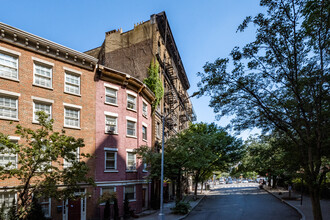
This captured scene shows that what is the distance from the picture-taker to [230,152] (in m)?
42.4

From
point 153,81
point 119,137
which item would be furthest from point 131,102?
point 153,81

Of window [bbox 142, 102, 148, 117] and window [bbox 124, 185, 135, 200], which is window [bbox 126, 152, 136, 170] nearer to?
window [bbox 124, 185, 135, 200]

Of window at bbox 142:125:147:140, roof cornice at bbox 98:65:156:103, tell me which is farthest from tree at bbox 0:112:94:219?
window at bbox 142:125:147:140

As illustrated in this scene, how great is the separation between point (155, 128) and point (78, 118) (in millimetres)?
13186

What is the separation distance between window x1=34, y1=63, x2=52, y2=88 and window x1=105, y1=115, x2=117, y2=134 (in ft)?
19.4

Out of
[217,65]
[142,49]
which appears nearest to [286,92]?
[217,65]

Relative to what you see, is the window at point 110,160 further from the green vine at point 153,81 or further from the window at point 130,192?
the green vine at point 153,81

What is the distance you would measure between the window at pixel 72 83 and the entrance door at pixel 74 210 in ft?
28.7

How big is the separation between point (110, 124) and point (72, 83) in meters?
5.02

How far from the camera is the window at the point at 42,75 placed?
19594 mm

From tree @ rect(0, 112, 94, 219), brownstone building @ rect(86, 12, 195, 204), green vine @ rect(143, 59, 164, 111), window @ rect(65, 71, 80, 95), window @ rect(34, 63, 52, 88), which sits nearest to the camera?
tree @ rect(0, 112, 94, 219)

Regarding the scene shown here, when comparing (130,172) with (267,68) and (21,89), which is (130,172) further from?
(267,68)

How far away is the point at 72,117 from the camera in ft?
70.0

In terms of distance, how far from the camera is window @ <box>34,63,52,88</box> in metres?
19.6
